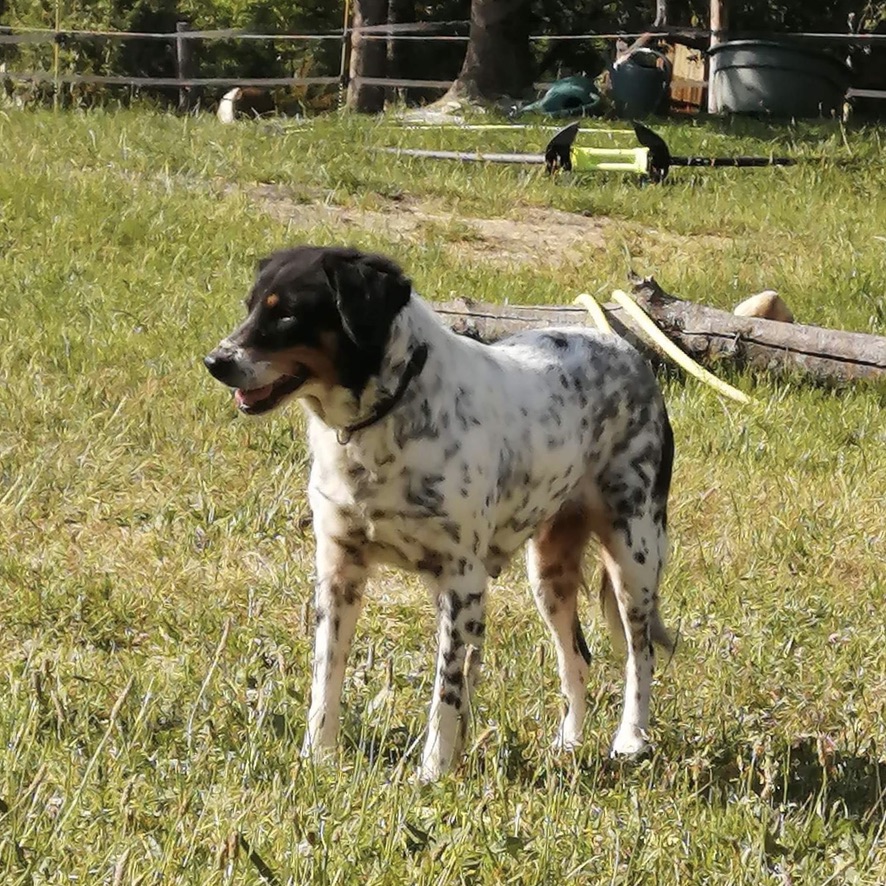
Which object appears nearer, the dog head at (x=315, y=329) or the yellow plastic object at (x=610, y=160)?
the dog head at (x=315, y=329)

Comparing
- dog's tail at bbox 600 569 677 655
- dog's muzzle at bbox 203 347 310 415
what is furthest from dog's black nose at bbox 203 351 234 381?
dog's tail at bbox 600 569 677 655

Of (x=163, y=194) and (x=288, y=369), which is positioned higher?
(x=288, y=369)

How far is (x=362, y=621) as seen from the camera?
5598 mm

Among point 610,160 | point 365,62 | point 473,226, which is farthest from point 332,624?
point 365,62

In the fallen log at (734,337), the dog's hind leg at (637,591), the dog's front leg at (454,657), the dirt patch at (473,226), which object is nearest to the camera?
the dog's front leg at (454,657)

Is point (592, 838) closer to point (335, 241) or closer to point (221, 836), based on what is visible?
point (221, 836)

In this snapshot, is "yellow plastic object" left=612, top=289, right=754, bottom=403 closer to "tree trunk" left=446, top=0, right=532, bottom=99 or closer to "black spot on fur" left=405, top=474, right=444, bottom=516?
"black spot on fur" left=405, top=474, right=444, bottom=516

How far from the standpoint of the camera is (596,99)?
23.5m

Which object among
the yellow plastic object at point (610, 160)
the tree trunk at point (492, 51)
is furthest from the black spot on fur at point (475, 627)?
the tree trunk at point (492, 51)

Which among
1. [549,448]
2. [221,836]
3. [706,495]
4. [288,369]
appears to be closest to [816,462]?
[706,495]

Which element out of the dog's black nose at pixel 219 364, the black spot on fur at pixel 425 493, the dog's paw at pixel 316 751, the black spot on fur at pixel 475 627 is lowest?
the dog's paw at pixel 316 751

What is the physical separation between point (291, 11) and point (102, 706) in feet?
102

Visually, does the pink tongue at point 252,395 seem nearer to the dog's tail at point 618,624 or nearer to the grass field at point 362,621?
the grass field at point 362,621

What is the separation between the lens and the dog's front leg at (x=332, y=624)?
4.38 meters
